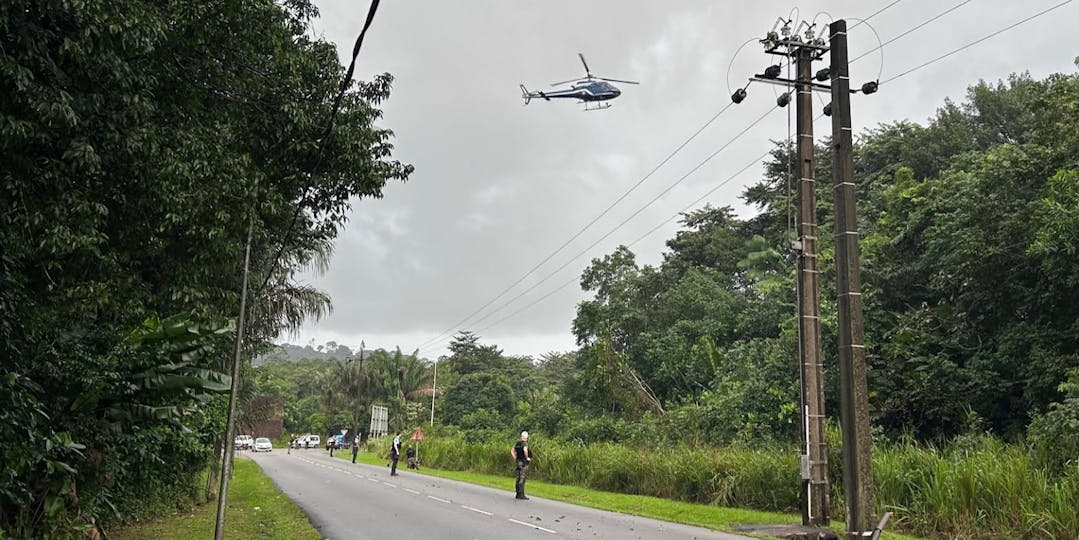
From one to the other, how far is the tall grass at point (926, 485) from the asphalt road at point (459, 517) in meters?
3.20

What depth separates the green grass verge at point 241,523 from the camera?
13.3 m

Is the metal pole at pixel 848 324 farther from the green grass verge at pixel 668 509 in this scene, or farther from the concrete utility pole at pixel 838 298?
the green grass verge at pixel 668 509

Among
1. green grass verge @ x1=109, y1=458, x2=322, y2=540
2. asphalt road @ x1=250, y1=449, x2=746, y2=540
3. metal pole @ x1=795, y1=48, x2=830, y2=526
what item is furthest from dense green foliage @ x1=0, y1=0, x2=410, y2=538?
metal pole @ x1=795, y1=48, x2=830, y2=526

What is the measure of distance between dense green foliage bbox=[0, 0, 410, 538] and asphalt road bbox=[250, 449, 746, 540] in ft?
12.8

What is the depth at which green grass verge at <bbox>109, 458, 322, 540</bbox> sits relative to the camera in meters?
13.3

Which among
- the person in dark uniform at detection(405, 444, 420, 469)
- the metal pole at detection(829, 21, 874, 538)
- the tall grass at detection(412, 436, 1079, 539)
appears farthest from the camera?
the person in dark uniform at detection(405, 444, 420, 469)

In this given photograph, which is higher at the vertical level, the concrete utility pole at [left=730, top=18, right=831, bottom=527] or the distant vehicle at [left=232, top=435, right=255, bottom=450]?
the concrete utility pole at [left=730, top=18, right=831, bottom=527]

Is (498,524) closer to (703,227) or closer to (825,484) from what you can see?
(825,484)

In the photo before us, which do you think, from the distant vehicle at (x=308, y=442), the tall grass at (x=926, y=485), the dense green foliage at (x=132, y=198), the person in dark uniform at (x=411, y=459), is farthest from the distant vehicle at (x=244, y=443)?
the dense green foliage at (x=132, y=198)

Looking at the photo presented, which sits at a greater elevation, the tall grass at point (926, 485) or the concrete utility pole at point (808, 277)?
the concrete utility pole at point (808, 277)

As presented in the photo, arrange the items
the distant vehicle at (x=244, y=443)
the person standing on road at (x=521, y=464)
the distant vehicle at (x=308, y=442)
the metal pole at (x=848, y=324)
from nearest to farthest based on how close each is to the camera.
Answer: the metal pole at (x=848, y=324) < the person standing on road at (x=521, y=464) < the distant vehicle at (x=244, y=443) < the distant vehicle at (x=308, y=442)

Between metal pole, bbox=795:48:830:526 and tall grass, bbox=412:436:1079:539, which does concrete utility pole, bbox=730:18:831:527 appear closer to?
metal pole, bbox=795:48:830:526

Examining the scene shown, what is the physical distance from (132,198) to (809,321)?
10.9 m

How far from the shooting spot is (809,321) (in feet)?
46.1
